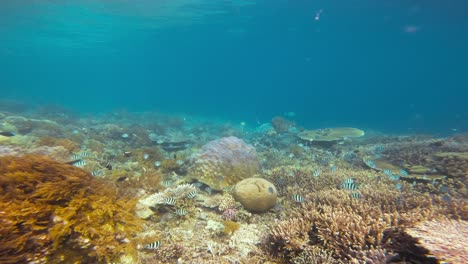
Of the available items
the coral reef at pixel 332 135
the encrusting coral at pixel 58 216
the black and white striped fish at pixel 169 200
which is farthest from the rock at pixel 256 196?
the coral reef at pixel 332 135

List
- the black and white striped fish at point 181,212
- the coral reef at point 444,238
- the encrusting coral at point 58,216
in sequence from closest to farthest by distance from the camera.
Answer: the coral reef at point 444,238 < the encrusting coral at point 58,216 < the black and white striped fish at point 181,212

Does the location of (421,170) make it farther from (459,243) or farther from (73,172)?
(73,172)

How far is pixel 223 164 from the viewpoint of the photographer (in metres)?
8.32

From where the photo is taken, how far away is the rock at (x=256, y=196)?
21.4 ft

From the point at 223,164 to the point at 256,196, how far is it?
2175 mm

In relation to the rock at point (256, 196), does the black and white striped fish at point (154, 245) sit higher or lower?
lower

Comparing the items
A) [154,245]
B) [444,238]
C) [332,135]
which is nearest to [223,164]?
[154,245]

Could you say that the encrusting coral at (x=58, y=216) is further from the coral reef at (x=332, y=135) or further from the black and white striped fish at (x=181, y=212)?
the coral reef at (x=332, y=135)

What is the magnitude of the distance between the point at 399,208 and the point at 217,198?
4.75 m

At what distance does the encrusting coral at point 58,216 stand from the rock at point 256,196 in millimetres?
3041

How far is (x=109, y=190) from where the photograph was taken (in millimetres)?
4570

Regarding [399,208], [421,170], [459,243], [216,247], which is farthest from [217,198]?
[421,170]

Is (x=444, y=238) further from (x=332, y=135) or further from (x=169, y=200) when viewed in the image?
(x=332, y=135)

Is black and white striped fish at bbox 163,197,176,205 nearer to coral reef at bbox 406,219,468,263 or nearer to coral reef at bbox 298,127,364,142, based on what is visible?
coral reef at bbox 406,219,468,263
